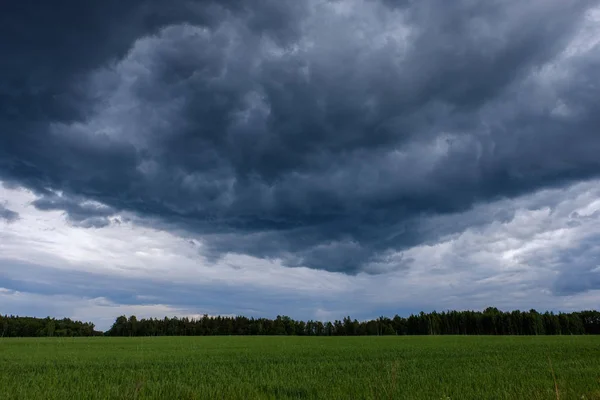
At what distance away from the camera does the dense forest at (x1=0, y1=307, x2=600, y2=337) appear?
496 ft

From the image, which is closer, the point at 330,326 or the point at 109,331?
the point at 109,331

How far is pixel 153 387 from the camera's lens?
38.9ft

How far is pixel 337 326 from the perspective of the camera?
18438 cm

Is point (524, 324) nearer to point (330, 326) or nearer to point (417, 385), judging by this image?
point (330, 326)

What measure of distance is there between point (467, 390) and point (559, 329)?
7493 inches

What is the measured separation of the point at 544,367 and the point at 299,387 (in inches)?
510

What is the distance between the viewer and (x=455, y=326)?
6949 inches

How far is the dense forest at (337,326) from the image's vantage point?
496ft

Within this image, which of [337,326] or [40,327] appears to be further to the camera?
[337,326]

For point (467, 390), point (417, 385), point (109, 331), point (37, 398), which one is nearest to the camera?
point (37, 398)

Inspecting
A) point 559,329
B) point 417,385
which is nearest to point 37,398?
point 417,385

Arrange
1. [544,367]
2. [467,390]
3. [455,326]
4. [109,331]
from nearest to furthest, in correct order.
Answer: [467,390] → [544,367] → [109,331] → [455,326]

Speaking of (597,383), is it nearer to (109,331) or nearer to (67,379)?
(67,379)

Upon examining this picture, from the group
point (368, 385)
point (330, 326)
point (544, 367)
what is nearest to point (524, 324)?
point (330, 326)
